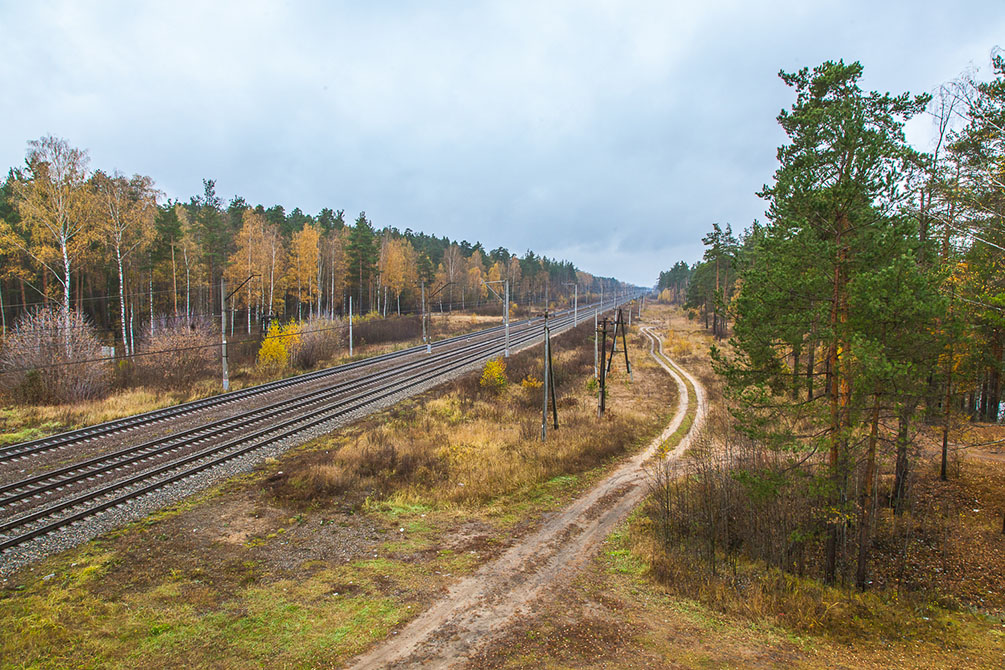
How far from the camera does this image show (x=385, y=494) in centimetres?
1429

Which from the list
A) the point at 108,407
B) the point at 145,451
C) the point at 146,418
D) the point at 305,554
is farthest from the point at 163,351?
the point at 305,554

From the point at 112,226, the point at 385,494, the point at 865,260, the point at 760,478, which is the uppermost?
the point at 112,226

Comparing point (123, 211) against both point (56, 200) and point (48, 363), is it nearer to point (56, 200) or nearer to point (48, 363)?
point (56, 200)

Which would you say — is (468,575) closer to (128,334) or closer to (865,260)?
(865,260)

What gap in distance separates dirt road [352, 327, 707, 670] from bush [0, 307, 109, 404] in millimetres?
24029

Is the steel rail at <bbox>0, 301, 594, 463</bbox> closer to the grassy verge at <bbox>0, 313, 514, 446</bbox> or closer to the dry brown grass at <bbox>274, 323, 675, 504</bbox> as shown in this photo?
the grassy verge at <bbox>0, 313, 514, 446</bbox>

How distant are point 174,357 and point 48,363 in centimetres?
606

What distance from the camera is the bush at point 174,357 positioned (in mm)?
27859

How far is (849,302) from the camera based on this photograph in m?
8.82

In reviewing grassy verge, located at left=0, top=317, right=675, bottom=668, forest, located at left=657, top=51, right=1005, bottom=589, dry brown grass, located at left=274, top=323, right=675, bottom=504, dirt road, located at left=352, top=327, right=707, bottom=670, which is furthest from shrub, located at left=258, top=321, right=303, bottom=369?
forest, located at left=657, top=51, right=1005, bottom=589

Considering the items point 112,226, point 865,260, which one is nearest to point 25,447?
point 112,226

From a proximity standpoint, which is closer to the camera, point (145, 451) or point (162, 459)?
point (162, 459)

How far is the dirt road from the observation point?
727 cm

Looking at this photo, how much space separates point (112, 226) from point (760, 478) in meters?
38.8
